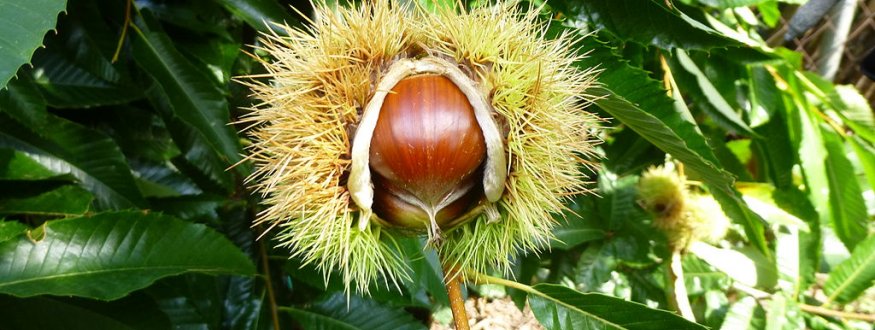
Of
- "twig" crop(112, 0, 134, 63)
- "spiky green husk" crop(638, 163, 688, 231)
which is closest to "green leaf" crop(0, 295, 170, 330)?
"twig" crop(112, 0, 134, 63)

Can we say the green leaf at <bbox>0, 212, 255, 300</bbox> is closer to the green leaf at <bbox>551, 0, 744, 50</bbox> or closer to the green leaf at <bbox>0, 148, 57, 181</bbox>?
the green leaf at <bbox>0, 148, 57, 181</bbox>

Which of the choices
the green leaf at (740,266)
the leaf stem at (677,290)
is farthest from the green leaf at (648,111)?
the green leaf at (740,266)

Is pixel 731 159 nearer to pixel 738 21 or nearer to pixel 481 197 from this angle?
pixel 738 21

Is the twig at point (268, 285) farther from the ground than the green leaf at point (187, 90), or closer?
closer

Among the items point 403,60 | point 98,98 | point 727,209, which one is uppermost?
point 403,60

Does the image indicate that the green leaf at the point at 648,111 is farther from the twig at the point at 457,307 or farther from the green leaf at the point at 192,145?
the green leaf at the point at 192,145

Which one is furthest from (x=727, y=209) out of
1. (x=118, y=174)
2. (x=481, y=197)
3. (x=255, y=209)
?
(x=118, y=174)
